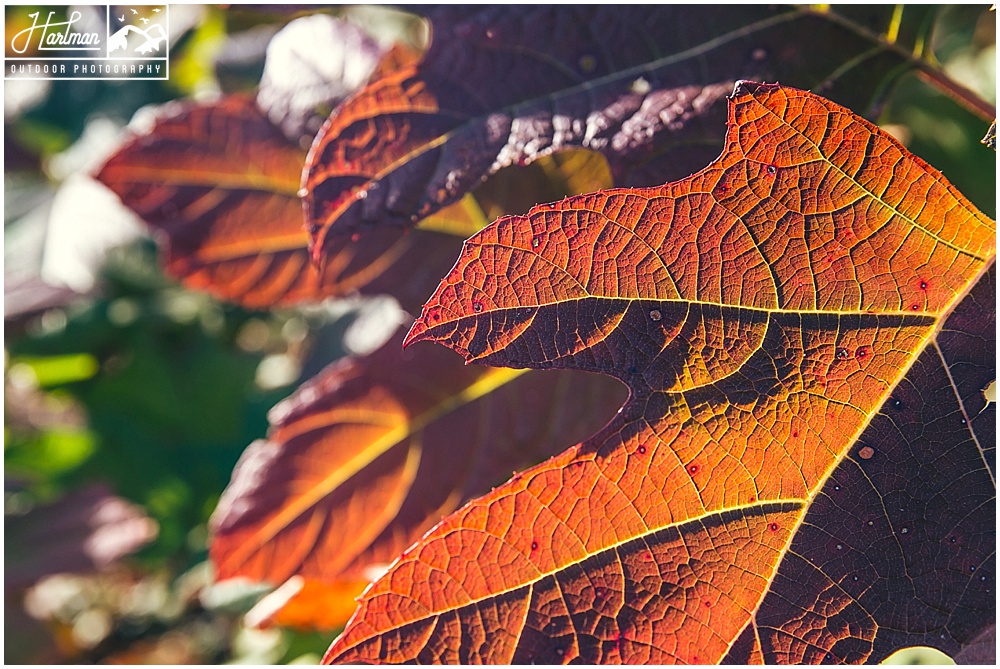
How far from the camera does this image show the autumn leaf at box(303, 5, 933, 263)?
610mm

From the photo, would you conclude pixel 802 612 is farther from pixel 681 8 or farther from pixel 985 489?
pixel 681 8

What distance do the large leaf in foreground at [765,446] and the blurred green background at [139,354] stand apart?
631 mm

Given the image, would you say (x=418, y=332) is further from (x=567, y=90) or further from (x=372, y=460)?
(x=372, y=460)

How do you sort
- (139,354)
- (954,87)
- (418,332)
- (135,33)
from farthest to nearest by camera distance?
(139,354) < (135,33) < (954,87) < (418,332)

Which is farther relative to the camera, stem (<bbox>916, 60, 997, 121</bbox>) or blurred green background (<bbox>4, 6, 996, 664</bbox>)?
blurred green background (<bbox>4, 6, 996, 664</bbox>)

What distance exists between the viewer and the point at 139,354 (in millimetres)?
1350

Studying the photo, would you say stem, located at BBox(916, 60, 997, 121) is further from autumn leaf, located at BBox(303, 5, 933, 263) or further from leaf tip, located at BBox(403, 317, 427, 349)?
leaf tip, located at BBox(403, 317, 427, 349)

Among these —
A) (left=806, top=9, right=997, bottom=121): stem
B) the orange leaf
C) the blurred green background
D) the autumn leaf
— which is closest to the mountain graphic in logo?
the blurred green background

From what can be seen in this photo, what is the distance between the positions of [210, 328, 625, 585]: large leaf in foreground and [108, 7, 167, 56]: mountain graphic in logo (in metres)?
0.57

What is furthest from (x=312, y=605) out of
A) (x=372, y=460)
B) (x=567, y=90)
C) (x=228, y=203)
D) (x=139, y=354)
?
(x=139, y=354)

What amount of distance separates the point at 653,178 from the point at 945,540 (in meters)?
0.35

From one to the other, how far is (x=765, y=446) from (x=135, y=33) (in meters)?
1.00

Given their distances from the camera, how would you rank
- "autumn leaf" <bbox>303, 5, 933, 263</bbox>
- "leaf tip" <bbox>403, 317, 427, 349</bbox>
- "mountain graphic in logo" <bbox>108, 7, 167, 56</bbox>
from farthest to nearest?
"mountain graphic in logo" <bbox>108, 7, 167, 56</bbox> → "autumn leaf" <bbox>303, 5, 933, 263</bbox> → "leaf tip" <bbox>403, 317, 427, 349</bbox>

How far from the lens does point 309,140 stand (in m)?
0.85
